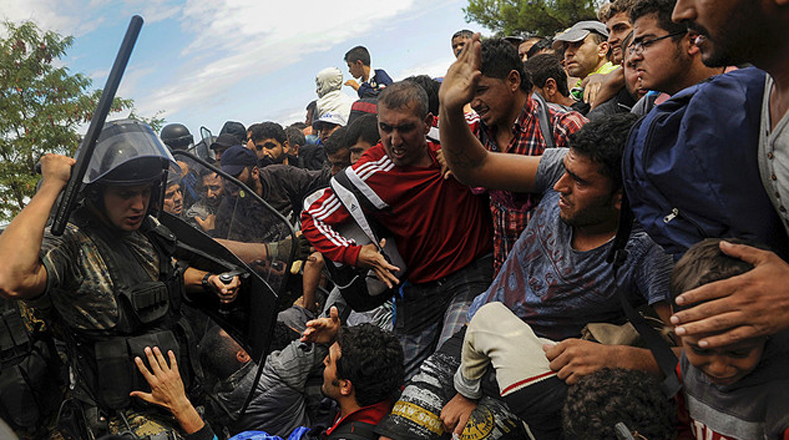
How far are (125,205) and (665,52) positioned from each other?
2448mm

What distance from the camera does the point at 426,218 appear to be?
3.43 m

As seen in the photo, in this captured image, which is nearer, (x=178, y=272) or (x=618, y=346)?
(x=618, y=346)

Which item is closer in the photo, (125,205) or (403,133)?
(125,205)

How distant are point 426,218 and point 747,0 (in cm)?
221

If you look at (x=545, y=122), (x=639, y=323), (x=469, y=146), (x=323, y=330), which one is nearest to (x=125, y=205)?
(x=323, y=330)

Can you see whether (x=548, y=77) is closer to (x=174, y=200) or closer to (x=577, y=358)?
(x=174, y=200)

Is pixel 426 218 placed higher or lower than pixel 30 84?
lower

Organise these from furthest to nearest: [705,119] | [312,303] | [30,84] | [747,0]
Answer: [30,84]
[312,303]
[705,119]
[747,0]

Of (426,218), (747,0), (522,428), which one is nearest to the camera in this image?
(747,0)

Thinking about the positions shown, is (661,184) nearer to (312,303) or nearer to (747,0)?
(747,0)

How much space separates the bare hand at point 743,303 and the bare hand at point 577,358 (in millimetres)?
530

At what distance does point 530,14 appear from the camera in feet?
79.2

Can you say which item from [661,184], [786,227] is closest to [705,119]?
[661,184]

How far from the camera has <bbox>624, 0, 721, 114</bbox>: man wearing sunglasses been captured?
2.60 m
